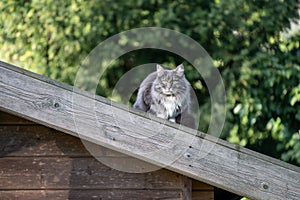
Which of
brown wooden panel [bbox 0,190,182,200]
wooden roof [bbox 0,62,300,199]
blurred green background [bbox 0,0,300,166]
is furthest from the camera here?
blurred green background [bbox 0,0,300,166]

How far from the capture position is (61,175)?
8.63ft

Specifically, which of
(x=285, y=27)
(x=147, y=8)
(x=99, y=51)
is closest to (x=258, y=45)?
(x=285, y=27)

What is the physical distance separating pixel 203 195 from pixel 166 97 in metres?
0.68

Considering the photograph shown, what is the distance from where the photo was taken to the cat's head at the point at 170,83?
3209 millimetres

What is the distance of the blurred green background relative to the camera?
601 cm

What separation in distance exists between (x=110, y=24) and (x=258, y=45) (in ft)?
5.03

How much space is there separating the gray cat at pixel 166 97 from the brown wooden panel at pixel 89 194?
0.54 metres

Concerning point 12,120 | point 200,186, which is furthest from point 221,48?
point 12,120

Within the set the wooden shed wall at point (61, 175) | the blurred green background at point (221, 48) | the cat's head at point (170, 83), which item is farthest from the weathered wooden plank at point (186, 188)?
the blurred green background at point (221, 48)

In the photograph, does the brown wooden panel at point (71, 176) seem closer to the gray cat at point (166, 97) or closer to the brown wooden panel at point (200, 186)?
the brown wooden panel at point (200, 186)

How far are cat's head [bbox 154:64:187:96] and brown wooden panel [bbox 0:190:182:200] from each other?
2.38ft

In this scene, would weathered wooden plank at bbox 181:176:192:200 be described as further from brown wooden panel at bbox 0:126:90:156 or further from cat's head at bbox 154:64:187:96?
cat's head at bbox 154:64:187:96

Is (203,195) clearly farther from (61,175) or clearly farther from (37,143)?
(37,143)

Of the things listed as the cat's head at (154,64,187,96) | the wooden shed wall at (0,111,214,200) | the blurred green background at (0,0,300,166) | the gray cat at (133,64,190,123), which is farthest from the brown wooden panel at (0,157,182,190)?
the blurred green background at (0,0,300,166)
